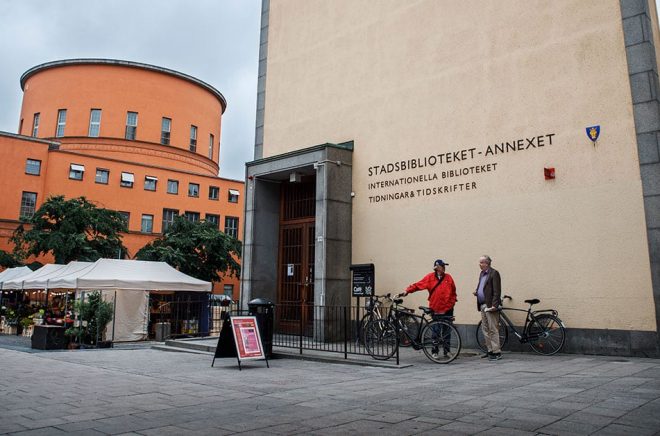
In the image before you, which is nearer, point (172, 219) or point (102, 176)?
point (102, 176)

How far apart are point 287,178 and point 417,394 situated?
388 inches

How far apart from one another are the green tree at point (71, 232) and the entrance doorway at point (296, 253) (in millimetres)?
15900

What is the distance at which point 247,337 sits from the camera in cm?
935

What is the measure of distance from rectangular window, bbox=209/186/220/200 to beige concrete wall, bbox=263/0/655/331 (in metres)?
31.6

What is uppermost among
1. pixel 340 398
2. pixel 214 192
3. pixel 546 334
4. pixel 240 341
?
pixel 214 192

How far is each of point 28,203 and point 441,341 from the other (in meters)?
35.7

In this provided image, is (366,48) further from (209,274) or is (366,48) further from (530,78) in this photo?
(209,274)

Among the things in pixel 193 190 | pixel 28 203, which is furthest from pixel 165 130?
pixel 28 203

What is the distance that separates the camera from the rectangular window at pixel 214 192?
45.6 metres

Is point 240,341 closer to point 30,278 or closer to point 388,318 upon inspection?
point 388,318

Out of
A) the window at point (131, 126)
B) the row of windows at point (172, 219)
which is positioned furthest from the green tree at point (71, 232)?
the window at point (131, 126)

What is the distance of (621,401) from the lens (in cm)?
533

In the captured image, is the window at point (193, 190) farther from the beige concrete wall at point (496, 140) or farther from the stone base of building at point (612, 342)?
the stone base of building at point (612, 342)

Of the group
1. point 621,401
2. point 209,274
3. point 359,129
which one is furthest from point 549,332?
point 209,274
